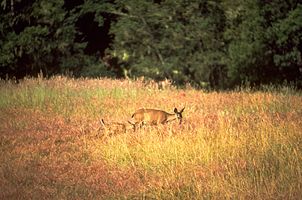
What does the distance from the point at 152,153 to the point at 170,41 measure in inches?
866

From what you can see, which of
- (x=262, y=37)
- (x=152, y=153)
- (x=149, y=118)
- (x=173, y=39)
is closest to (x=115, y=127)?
(x=149, y=118)

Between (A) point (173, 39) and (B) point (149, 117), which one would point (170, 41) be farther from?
(B) point (149, 117)

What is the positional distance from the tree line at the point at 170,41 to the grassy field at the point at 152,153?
12.8 meters

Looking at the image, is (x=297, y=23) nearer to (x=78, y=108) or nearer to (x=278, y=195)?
(x=78, y=108)

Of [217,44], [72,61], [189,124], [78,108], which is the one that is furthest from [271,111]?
[72,61]

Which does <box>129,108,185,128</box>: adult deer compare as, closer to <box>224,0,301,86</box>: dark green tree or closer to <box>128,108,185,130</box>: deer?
<box>128,108,185,130</box>: deer

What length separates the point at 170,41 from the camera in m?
30.8

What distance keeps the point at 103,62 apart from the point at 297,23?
39.6 ft

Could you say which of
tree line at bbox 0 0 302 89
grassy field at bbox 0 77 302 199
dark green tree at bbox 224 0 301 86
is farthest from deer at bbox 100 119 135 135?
tree line at bbox 0 0 302 89

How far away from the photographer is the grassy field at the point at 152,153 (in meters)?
7.34

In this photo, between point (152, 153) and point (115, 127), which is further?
point (115, 127)

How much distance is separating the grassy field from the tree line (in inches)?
504

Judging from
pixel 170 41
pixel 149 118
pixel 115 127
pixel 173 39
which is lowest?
pixel 170 41

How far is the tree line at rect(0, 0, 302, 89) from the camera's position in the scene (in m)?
27.2
